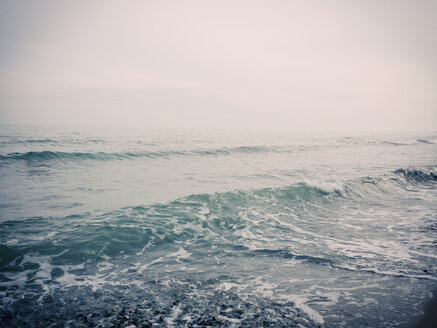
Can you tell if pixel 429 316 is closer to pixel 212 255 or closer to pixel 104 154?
pixel 212 255

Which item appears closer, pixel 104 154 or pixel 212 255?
pixel 212 255

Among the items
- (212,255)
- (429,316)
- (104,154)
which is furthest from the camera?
(104,154)

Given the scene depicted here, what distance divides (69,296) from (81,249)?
207cm

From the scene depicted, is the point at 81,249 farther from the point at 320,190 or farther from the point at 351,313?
the point at 320,190

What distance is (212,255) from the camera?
239 inches

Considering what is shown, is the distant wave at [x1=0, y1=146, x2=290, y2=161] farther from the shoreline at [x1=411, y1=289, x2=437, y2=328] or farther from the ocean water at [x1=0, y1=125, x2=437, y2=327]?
the shoreline at [x1=411, y1=289, x2=437, y2=328]

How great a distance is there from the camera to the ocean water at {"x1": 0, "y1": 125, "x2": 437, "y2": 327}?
3.94m

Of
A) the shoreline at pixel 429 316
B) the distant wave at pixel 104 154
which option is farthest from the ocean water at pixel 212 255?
the distant wave at pixel 104 154

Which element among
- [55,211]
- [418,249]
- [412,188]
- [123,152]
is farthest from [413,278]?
[123,152]

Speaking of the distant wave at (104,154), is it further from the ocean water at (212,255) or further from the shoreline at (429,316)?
the shoreline at (429,316)

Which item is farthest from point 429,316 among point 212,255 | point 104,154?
point 104,154

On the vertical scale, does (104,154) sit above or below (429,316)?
above

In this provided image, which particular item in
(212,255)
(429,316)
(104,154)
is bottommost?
(212,255)

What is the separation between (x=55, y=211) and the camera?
28.4ft
